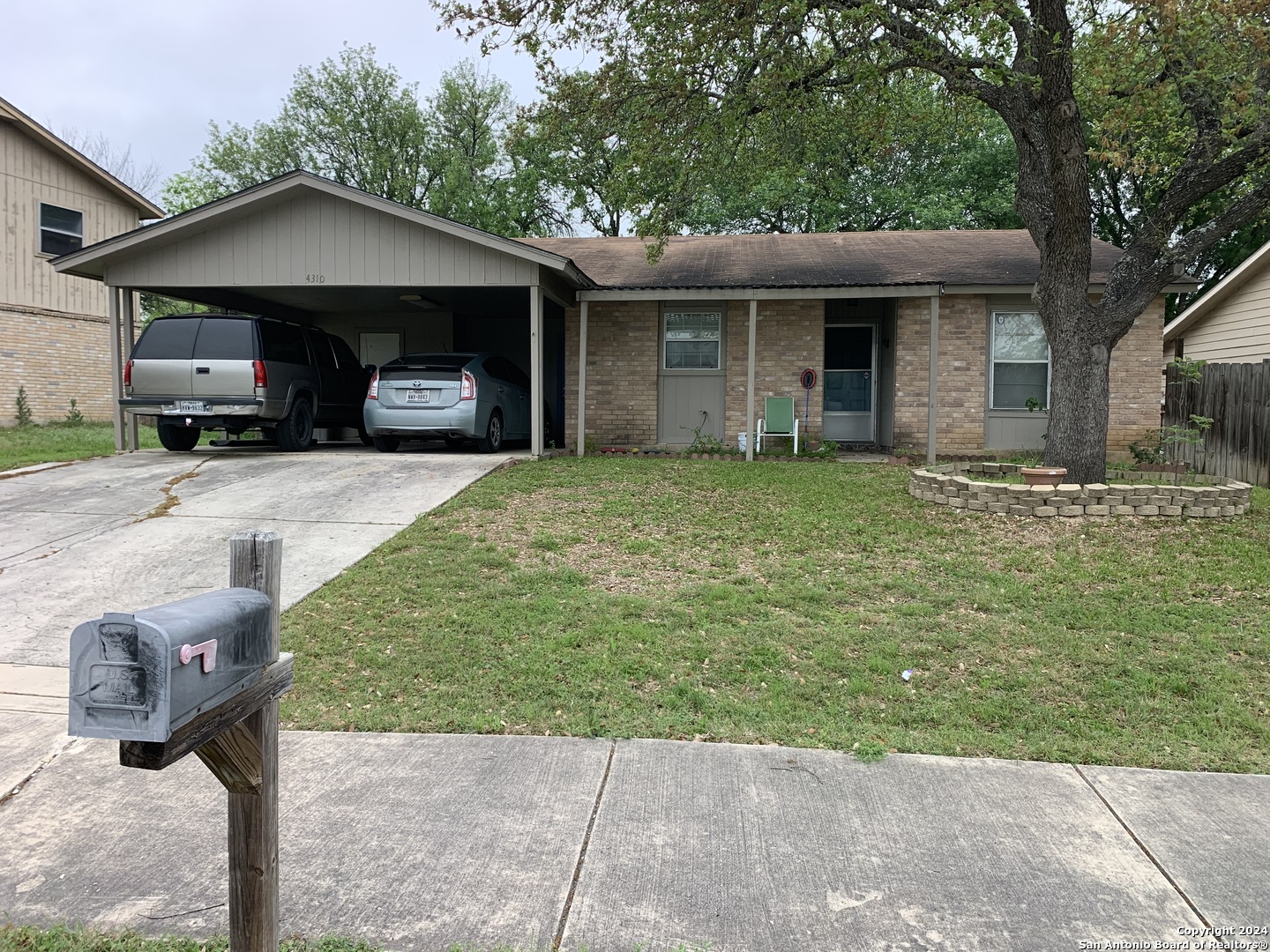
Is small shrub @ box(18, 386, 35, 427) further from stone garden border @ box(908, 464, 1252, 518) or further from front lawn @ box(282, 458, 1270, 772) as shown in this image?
stone garden border @ box(908, 464, 1252, 518)

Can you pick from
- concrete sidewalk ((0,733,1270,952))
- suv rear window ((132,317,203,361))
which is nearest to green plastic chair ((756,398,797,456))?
suv rear window ((132,317,203,361))

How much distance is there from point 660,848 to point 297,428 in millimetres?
11124

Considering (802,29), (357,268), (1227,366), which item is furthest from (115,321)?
(1227,366)

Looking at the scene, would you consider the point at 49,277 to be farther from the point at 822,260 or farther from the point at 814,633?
the point at 814,633

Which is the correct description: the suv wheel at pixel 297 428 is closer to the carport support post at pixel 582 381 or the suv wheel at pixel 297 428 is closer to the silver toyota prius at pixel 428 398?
the silver toyota prius at pixel 428 398

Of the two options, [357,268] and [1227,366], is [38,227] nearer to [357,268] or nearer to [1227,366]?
[357,268]

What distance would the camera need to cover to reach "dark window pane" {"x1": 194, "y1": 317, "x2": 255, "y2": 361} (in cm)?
1107

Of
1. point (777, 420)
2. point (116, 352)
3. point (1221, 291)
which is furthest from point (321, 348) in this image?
point (1221, 291)

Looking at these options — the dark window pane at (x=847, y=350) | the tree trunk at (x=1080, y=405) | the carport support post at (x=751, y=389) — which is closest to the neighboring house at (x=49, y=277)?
the carport support post at (x=751, y=389)

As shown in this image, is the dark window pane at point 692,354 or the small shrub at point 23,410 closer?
the dark window pane at point 692,354

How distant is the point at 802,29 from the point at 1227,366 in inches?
313

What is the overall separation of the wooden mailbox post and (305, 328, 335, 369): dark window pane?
11.5 m

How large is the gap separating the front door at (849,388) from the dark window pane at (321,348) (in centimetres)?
846

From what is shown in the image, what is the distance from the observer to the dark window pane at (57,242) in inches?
729
